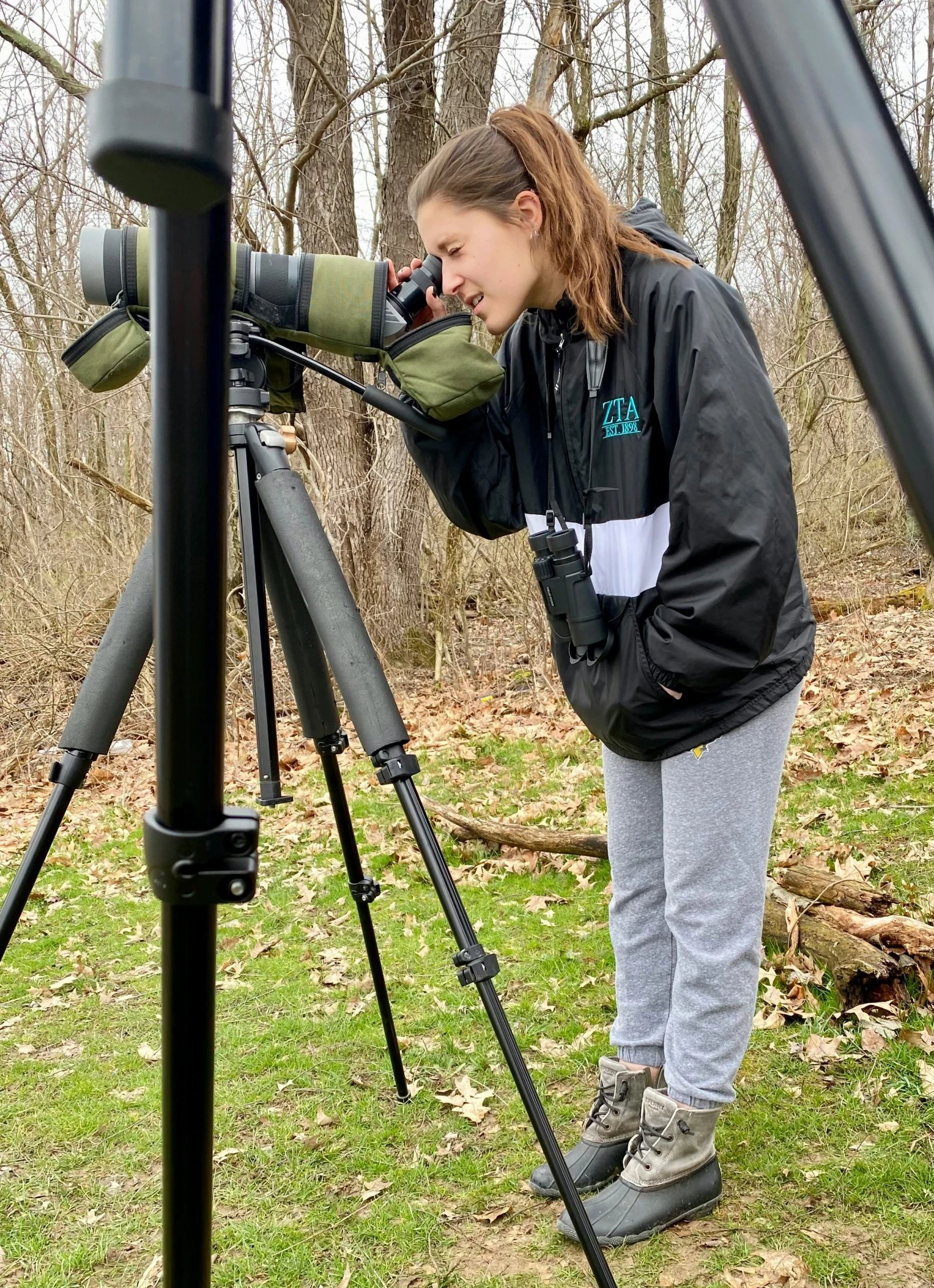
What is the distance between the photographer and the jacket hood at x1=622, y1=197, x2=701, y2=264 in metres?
1.82

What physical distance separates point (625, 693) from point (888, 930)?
1.37 metres

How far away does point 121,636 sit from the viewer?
67.6 inches

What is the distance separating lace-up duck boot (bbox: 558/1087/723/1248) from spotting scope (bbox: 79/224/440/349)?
61.1 inches

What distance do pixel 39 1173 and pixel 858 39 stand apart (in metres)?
2.62

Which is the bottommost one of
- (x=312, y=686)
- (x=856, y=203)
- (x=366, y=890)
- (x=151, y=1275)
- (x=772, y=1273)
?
(x=151, y=1275)

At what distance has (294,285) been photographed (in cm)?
183

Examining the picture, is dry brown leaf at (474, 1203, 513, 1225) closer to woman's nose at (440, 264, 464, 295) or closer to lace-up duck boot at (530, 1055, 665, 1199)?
lace-up duck boot at (530, 1055, 665, 1199)

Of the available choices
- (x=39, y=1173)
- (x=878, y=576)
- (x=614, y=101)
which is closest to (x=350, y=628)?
(x=39, y=1173)

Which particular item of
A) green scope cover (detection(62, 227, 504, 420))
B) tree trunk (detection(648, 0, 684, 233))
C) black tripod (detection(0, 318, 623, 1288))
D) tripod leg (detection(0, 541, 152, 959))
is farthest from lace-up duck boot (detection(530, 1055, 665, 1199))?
tree trunk (detection(648, 0, 684, 233))

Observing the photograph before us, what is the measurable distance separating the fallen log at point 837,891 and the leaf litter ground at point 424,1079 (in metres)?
0.21

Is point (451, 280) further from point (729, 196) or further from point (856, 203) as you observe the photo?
point (729, 196)

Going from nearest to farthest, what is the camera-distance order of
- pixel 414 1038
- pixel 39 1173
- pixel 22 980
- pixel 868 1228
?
pixel 868 1228, pixel 39 1173, pixel 414 1038, pixel 22 980

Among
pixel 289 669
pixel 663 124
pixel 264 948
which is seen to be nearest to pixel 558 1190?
pixel 289 669

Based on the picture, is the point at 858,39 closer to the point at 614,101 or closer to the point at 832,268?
the point at 832,268
